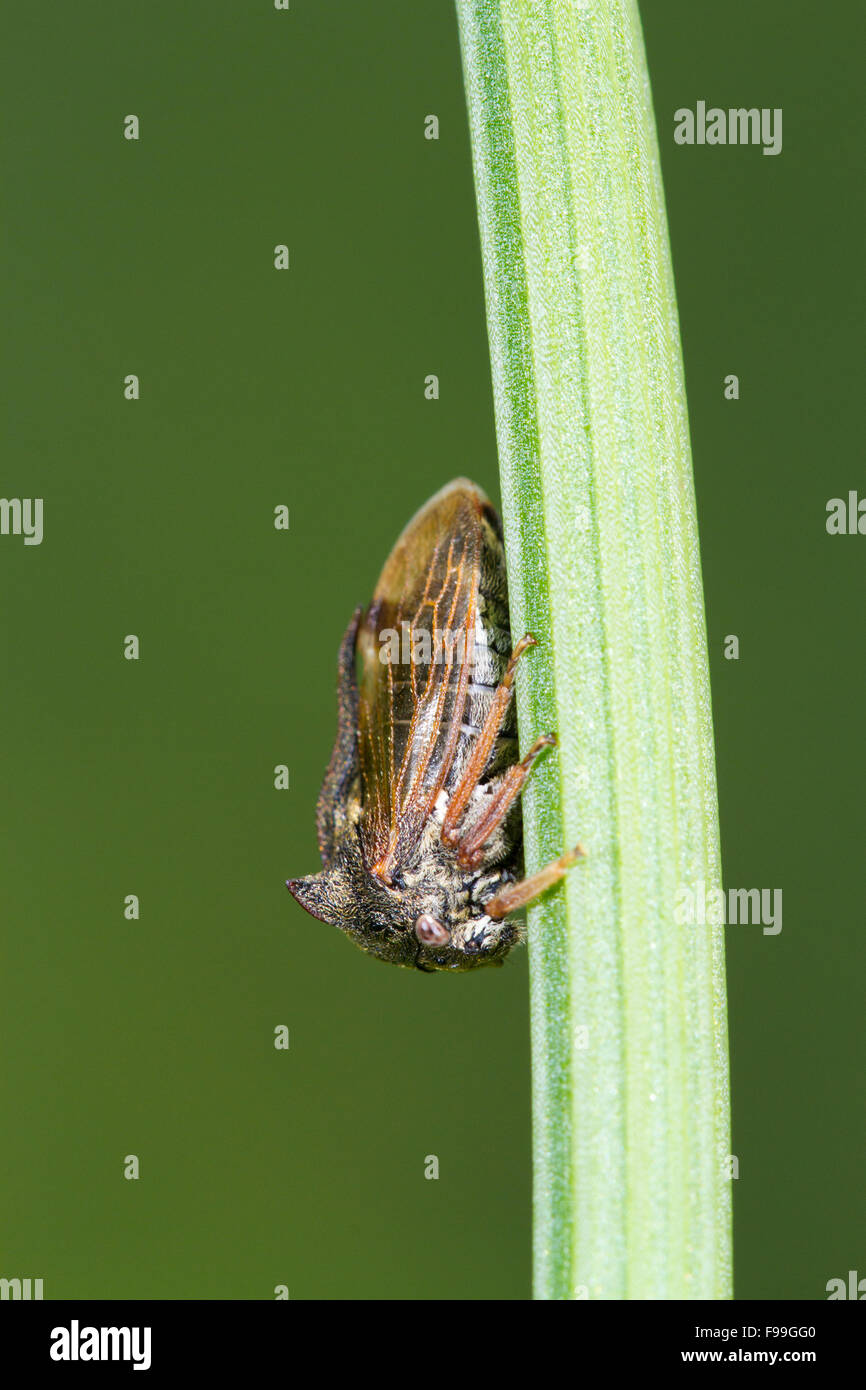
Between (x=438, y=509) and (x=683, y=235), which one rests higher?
(x=683, y=235)

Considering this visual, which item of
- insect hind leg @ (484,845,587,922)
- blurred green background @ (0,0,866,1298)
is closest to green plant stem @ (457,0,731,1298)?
insect hind leg @ (484,845,587,922)

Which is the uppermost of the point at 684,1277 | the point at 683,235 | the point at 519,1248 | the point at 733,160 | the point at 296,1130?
the point at 733,160

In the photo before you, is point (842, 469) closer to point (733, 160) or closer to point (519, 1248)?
point (733, 160)

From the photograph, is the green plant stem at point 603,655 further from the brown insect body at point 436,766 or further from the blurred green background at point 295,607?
the blurred green background at point 295,607

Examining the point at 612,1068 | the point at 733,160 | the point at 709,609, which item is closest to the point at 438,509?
the point at 612,1068

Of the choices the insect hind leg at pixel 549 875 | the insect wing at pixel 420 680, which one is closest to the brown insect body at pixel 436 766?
the insect wing at pixel 420 680

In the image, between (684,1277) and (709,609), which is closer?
(684,1277)

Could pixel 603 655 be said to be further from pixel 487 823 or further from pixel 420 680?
pixel 420 680
